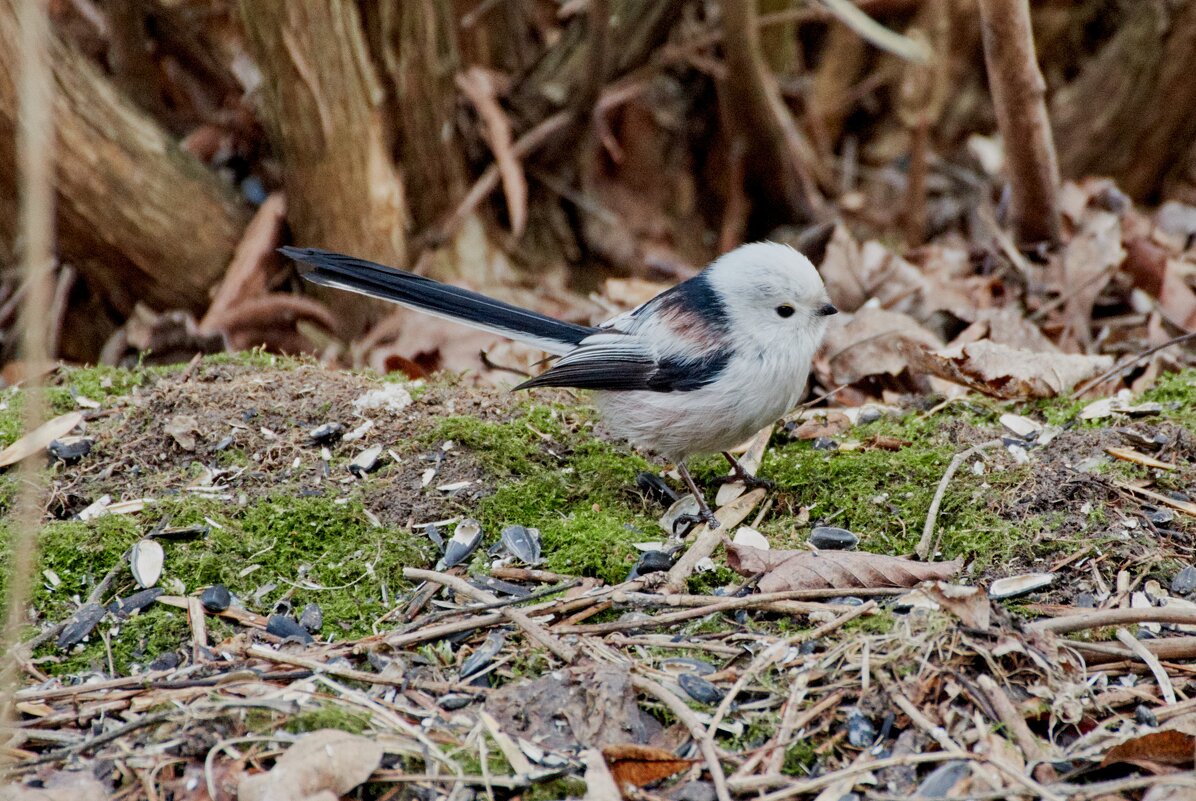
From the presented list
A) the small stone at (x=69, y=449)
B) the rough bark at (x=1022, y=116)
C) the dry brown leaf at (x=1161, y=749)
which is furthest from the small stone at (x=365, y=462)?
the rough bark at (x=1022, y=116)

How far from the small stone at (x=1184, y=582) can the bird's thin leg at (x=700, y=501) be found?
1.08 meters

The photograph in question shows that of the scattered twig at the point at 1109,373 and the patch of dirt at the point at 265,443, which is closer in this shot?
the patch of dirt at the point at 265,443

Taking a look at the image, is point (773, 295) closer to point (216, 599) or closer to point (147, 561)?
point (216, 599)

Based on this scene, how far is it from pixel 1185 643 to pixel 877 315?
194 cm

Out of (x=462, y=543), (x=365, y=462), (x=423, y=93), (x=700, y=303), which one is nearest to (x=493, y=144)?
(x=423, y=93)

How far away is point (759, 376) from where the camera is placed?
3.14m

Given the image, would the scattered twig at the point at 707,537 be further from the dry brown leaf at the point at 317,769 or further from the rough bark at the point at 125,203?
the rough bark at the point at 125,203

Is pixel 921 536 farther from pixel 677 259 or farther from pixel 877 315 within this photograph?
pixel 677 259

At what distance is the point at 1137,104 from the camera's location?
221 inches

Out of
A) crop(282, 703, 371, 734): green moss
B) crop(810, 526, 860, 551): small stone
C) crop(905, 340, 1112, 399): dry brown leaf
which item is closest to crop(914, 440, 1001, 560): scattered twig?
crop(810, 526, 860, 551): small stone

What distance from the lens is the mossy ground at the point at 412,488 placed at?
271cm

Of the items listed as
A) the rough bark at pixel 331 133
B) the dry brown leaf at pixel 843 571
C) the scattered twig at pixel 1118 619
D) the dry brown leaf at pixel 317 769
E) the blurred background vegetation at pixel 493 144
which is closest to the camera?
the dry brown leaf at pixel 317 769

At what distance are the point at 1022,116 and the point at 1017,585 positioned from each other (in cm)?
237

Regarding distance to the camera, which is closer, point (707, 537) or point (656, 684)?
point (656, 684)
